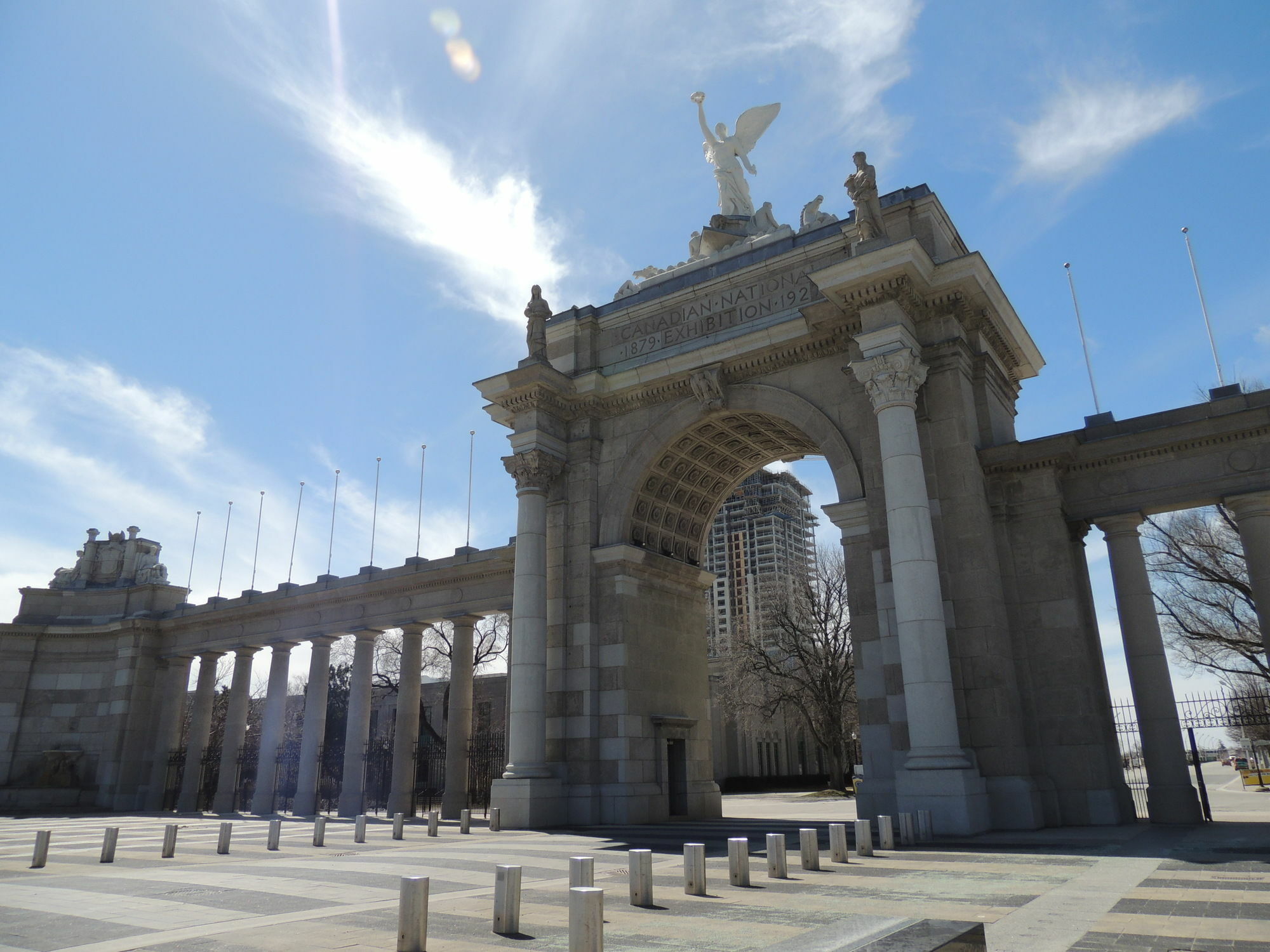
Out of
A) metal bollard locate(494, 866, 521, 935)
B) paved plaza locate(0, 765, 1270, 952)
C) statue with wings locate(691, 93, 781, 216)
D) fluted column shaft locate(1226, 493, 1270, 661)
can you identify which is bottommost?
Answer: paved plaza locate(0, 765, 1270, 952)

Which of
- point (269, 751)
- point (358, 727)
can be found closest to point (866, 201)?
point (358, 727)

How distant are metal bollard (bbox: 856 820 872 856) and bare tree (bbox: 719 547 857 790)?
33702mm

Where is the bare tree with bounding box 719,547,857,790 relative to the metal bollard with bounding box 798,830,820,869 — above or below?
above

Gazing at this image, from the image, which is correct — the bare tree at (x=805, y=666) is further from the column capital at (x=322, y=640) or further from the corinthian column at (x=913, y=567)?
the corinthian column at (x=913, y=567)

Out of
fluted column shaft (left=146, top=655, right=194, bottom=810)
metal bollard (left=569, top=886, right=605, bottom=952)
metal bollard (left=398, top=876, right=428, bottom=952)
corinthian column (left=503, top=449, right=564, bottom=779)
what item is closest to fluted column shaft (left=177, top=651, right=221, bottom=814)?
fluted column shaft (left=146, top=655, right=194, bottom=810)

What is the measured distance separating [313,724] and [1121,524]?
110ft

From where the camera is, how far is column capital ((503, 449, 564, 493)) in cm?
2823

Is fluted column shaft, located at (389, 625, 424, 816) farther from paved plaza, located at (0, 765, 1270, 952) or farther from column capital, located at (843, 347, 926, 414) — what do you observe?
column capital, located at (843, 347, 926, 414)

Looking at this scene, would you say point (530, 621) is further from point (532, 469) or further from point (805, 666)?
point (805, 666)

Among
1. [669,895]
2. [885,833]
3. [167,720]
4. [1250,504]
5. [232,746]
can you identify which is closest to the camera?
[669,895]

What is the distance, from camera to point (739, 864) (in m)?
12.1

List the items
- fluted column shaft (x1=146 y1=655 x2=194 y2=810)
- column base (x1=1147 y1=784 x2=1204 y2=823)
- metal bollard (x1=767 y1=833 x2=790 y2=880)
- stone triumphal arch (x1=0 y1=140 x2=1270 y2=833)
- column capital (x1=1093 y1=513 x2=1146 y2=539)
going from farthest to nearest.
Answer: fluted column shaft (x1=146 y1=655 x2=194 y2=810) < column capital (x1=1093 y1=513 x2=1146 y2=539) < stone triumphal arch (x1=0 y1=140 x2=1270 y2=833) < column base (x1=1147 y1=784 x2=1204 y2=823) < metal bollard (x1=767 y1=833 x2=790 y2=880)

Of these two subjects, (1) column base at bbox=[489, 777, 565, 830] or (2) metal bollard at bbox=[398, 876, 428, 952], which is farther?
(1) column base at bbox=[489, 777, 565, 830]

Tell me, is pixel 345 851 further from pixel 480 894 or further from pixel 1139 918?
pixel 1139 918
